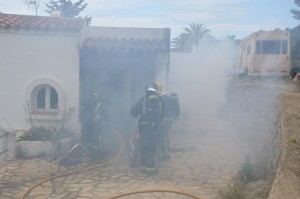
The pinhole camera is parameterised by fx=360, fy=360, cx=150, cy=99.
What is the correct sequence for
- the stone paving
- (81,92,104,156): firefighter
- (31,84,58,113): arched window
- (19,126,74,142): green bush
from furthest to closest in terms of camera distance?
(31,84,58,113): arched window → (19,126,74,142): green bush → (81,92,104,156): firefighter → the stone paving

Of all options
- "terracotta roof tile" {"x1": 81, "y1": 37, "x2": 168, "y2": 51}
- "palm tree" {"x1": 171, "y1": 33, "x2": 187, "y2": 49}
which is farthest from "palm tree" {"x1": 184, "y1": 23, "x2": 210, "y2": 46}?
"terracotta roof tile" {"x1": 81, "y1": 37, "x2": 168, "y2": 51}

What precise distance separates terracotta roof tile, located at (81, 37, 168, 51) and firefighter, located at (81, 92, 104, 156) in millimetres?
1520

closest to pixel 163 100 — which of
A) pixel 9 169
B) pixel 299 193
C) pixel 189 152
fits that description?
pixel 189 152

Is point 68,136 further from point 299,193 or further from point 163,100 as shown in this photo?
point 299,193

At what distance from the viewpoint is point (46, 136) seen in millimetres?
9648

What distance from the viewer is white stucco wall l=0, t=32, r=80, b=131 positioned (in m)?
10.0

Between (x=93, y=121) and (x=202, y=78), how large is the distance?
62.7 feet

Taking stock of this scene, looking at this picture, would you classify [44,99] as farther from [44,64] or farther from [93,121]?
[93,121]

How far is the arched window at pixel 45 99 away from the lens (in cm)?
1035

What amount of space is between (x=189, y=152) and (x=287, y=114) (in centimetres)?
370

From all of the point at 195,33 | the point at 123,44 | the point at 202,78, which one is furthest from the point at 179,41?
the point at 123,44

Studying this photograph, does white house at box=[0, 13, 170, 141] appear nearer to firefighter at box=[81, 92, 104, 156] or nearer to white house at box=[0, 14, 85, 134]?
white house at box=[0, 14, 85, 134]

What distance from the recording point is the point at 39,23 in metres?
10.1

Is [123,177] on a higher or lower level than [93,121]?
lower
